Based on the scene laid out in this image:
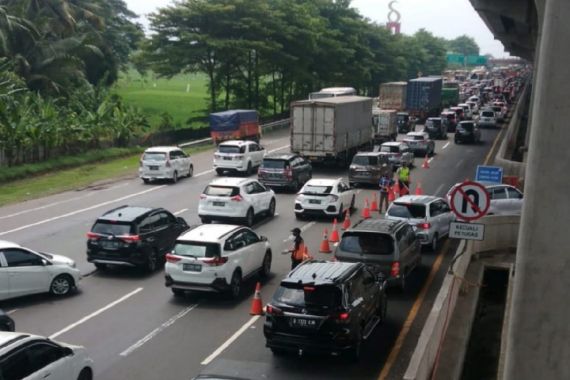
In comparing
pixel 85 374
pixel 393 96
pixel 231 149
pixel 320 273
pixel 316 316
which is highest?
pixel 393 96

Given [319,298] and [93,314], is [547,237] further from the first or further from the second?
[93,314]

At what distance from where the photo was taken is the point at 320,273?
13547 millimetres

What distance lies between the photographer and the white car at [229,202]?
24641 millimetres

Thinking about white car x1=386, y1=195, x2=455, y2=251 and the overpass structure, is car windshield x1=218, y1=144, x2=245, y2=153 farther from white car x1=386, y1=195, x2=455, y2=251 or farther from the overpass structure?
the overpass structure

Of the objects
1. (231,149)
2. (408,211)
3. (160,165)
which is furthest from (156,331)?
(231,149)

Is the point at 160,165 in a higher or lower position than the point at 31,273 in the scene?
lower

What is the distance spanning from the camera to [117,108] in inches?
1854

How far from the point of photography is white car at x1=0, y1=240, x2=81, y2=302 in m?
16.3

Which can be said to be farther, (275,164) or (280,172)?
(275,164)

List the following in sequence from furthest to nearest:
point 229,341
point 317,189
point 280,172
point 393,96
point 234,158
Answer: point 393,96, point 234,158, point 280,172, point 317,189, point 229,341

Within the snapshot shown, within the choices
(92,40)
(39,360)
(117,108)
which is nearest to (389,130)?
(117,108)

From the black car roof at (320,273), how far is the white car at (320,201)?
11.7 metres

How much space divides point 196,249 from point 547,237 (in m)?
9.54

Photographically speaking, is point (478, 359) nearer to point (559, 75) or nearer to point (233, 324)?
point (233, 324)
